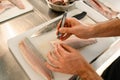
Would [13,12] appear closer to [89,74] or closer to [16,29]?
[16,29]

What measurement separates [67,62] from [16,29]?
35 cm

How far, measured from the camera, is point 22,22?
1042 millimetres

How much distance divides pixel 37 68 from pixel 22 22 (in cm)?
31

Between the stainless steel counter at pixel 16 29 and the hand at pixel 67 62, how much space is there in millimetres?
128

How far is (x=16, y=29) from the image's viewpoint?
1.01 m

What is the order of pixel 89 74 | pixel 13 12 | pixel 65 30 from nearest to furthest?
pixel 89 74, pixel 65 30, pixel 13 12

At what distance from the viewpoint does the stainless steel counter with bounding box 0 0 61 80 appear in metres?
0.83

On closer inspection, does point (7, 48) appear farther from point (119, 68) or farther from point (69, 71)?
point (119, 68)

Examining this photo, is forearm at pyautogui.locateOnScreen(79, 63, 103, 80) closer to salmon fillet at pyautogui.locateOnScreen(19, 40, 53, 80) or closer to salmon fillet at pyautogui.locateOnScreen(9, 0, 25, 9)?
salmon fillet at pyautogui.locateOnScreen(19, 40, 53, 80)

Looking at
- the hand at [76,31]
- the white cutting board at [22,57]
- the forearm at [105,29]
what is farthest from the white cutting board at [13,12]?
the forearm at [105,29]

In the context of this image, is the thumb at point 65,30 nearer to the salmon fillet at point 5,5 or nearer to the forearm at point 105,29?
the forearm at point 105,29

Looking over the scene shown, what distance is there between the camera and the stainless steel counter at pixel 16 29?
831 mm

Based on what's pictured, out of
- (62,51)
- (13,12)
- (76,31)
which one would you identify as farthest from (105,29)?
(13,12)

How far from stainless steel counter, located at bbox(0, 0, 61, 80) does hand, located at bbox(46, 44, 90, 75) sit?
0.13 m
